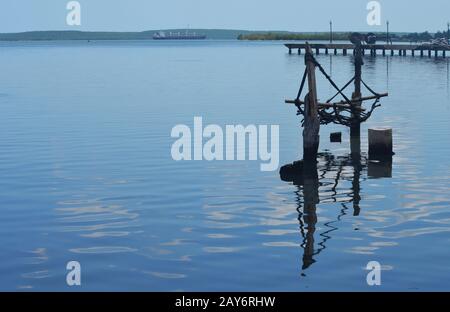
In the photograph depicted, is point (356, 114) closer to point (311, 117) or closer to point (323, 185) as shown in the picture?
point (311, 117)

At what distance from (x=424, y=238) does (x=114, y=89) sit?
194 feet

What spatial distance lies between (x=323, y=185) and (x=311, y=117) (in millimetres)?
3158

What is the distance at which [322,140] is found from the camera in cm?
3747

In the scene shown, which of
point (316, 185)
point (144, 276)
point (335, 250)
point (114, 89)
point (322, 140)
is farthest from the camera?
point (114, 89)

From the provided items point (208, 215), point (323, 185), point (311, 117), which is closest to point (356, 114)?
point (311, 117)

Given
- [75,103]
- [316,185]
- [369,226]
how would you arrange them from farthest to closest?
1. [75,103]
2. [316,185]
3. [369,226]

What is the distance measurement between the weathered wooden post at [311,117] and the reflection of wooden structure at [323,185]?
0.46m

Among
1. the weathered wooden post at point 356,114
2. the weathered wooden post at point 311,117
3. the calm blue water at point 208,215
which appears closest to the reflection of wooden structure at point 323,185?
the calm blue water at point 208,215

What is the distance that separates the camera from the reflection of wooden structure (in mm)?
19406

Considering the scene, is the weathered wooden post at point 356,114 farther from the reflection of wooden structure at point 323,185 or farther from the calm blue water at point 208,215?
the reflection of wooden structure at point 323,185

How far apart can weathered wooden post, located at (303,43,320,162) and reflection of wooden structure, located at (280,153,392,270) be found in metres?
0.46

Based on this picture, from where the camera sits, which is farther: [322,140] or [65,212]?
[322,140]
